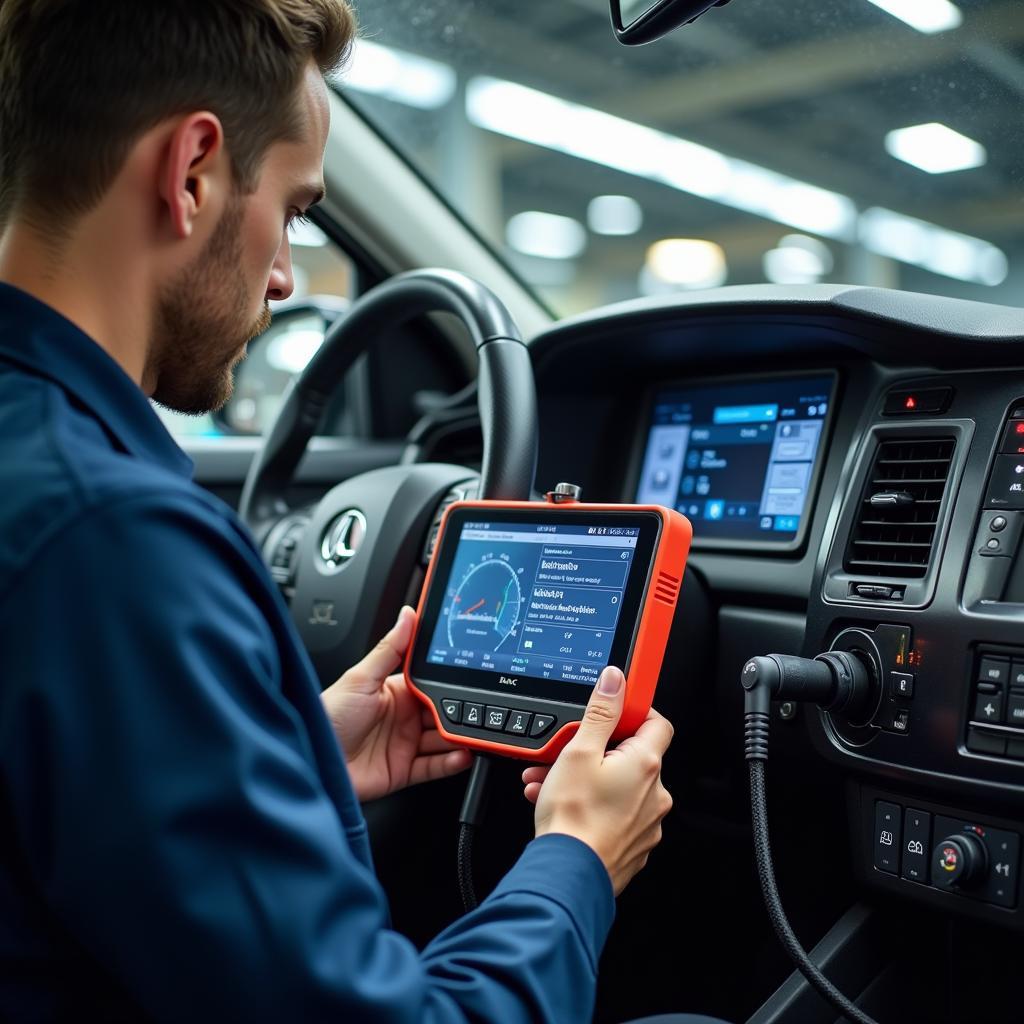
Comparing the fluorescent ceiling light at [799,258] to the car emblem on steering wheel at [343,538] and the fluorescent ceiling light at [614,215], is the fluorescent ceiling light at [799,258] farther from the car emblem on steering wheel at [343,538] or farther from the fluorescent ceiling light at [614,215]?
the car emblem on steering wheel at [343,538]

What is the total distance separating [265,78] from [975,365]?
30.5 inches

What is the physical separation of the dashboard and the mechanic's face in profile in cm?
62

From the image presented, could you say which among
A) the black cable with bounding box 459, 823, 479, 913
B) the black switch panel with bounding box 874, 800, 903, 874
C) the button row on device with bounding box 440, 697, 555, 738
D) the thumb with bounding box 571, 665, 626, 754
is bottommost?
the black cable with bounding box 459, 823, 479, 913

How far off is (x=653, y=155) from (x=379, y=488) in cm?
508

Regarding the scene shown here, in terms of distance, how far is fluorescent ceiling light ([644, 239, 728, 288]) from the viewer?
6.87 metres

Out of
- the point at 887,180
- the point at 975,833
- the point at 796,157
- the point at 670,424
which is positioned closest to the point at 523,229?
the point at 796,157

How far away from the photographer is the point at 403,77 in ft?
7.77

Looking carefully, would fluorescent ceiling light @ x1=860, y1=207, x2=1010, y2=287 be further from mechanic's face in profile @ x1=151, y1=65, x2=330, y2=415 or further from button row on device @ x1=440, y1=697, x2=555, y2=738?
mechanic's face in profile @ x1=151, y1=65, x2=330, y2=415

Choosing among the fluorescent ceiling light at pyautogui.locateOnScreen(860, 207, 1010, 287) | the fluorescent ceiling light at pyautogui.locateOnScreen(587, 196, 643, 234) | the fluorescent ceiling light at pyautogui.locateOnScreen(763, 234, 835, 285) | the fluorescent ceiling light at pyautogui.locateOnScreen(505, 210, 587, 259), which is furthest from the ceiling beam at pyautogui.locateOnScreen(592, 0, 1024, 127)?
the fluorescent ceiling light at pyautogui.locateOnScreen(505, 210, 587, 259)

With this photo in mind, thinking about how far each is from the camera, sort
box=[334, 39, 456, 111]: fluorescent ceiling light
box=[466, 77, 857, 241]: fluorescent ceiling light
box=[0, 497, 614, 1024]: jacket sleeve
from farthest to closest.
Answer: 1. box=[466, 77, 857, 241]: fluorescent ceiling light
2. box=[334, 39, 456, 111]: fluorescent ceiling light
3. box=[0, 497, 614, 1024]: jacket sleeve

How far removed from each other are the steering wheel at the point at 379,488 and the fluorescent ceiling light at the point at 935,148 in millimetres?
732

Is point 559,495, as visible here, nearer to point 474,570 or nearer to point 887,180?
point 474,570

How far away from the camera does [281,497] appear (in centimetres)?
184

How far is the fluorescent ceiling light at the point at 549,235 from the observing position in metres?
9.91
